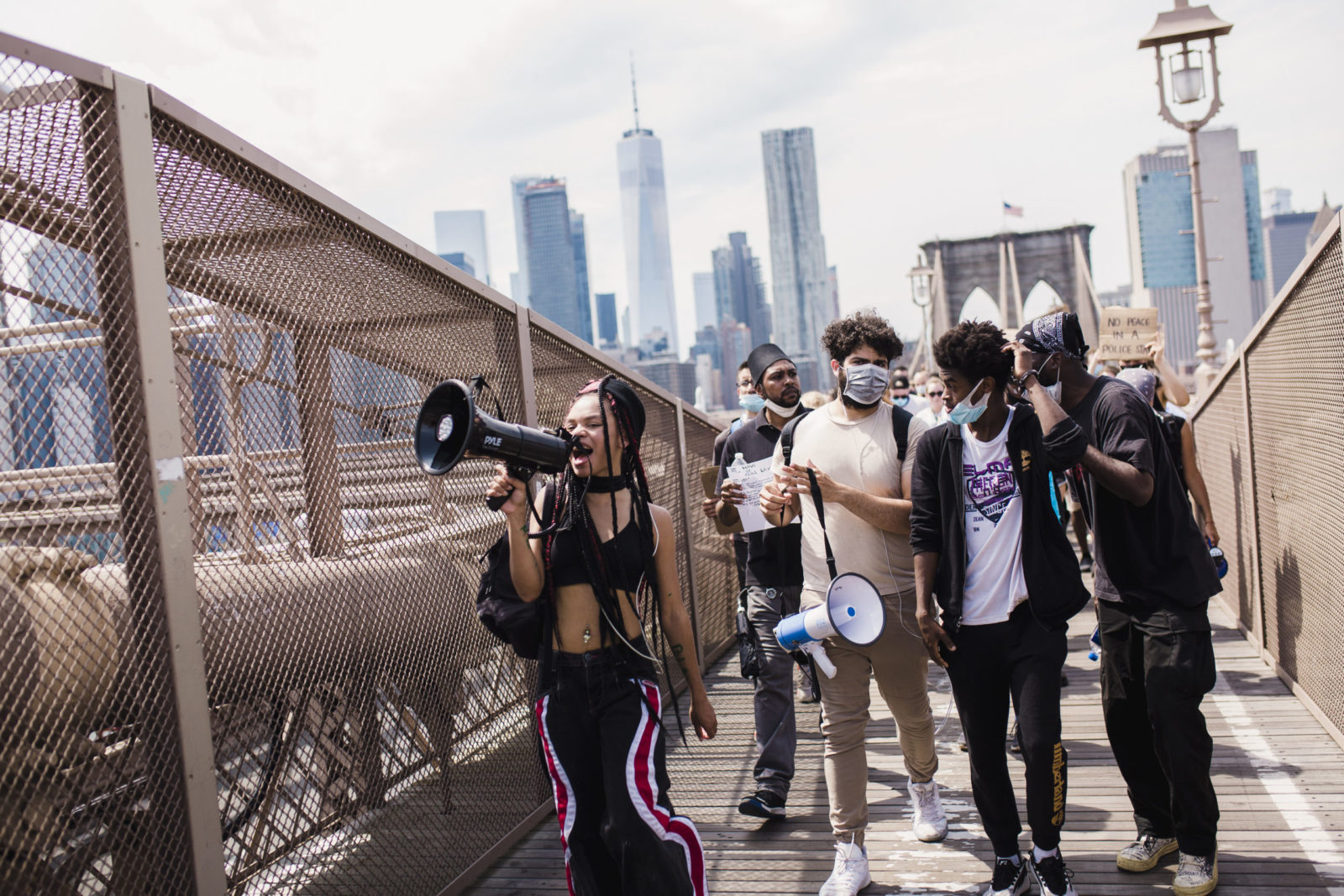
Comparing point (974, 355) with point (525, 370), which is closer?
point (974, 355)

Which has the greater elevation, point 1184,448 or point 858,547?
point 1184,448

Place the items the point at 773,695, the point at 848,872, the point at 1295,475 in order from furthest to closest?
the point at 1295,475, the point at 773,695, the point at 848,872

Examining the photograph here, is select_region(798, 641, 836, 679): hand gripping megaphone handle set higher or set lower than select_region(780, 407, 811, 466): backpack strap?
lower

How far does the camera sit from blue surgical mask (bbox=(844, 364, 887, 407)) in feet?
12.2

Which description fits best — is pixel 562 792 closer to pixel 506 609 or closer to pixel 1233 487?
A: pixel 506 609

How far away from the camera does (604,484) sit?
126 inches

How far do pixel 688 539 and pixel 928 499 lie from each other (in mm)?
3506

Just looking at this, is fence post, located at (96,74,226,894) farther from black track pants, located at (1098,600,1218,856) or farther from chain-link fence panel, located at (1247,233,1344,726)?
chain-link fence panel, located at (1247,233,1344,726)

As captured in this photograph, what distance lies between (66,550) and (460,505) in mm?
1858

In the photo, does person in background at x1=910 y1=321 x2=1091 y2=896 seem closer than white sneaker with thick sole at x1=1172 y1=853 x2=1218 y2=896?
Yes

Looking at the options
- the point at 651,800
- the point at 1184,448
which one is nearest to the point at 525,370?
the point at 651,800

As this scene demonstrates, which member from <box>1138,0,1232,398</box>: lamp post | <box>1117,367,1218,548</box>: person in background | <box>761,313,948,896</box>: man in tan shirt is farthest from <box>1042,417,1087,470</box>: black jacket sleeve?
<box>1138,0,1232,398</box>: lamp post

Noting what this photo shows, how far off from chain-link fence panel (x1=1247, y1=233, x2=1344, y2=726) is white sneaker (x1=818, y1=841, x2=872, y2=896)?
2.50m

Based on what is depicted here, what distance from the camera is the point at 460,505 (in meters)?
4.10
